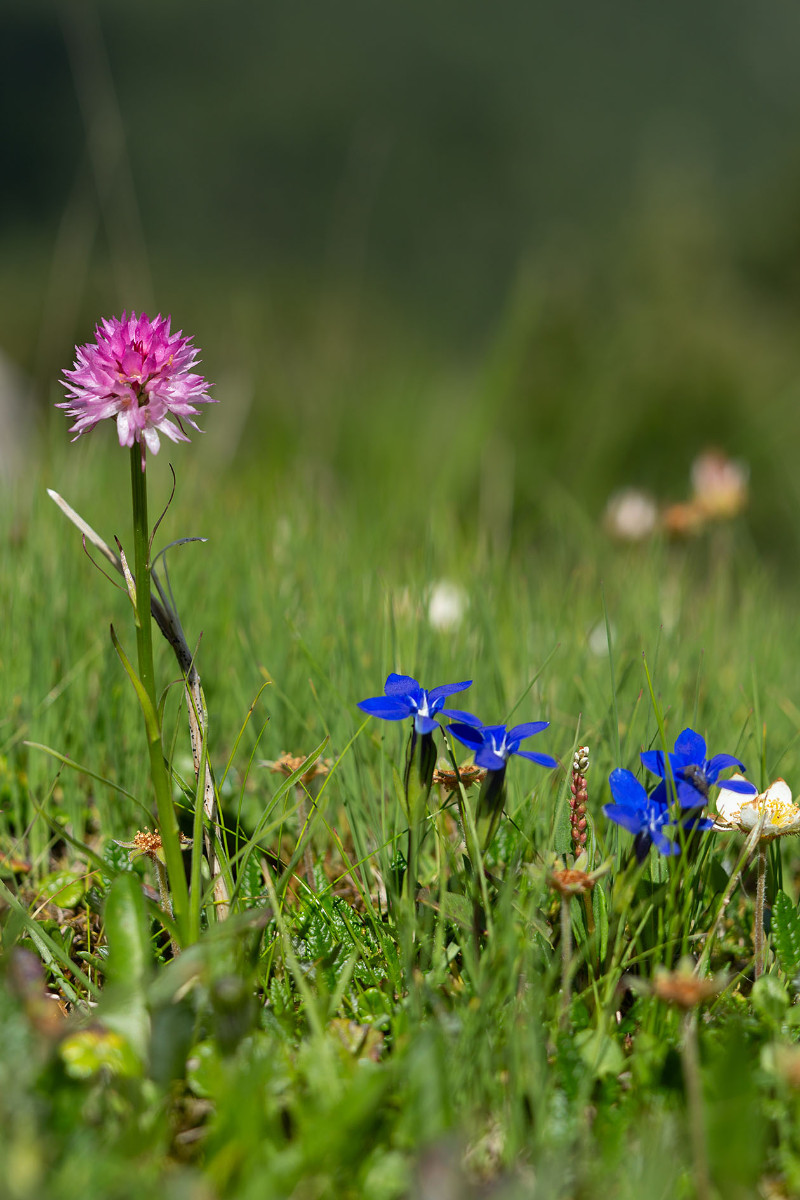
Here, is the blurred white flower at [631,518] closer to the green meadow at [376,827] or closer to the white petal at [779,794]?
the green meadow at [376,827]

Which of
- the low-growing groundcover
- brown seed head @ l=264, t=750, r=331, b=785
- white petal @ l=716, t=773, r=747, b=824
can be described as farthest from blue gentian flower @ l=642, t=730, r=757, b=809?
brown seed head @ l=264, t=750, r=331, b=785

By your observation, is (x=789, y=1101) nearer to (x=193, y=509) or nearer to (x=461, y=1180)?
(x=461, y=1180)

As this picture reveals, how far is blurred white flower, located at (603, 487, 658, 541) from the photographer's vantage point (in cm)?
252

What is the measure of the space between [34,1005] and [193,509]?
5.86ft

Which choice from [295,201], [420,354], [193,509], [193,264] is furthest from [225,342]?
[295,201]

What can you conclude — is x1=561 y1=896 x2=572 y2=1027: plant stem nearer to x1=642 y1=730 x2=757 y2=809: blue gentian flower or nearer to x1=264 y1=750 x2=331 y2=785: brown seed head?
x1=642 y1=730 x2=757 y2=809: blue gentian flower

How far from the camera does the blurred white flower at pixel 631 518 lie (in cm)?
252

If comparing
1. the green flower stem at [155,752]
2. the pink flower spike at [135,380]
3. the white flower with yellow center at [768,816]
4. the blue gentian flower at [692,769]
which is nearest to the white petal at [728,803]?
the white flower with yellow center at [768,816]

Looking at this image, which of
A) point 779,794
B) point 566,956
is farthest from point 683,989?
point 779,794

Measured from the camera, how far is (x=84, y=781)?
1568 millimetres

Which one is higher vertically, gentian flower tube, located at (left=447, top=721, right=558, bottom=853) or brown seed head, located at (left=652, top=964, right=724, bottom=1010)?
gentian flower tube, located at (left=447, top=721, right=558, bottom=853)

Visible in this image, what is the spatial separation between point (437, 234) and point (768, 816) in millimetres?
82050

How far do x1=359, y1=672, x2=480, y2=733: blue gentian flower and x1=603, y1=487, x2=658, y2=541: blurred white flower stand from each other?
1.57 metres

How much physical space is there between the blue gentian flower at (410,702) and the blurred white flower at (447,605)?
69 centimetres
